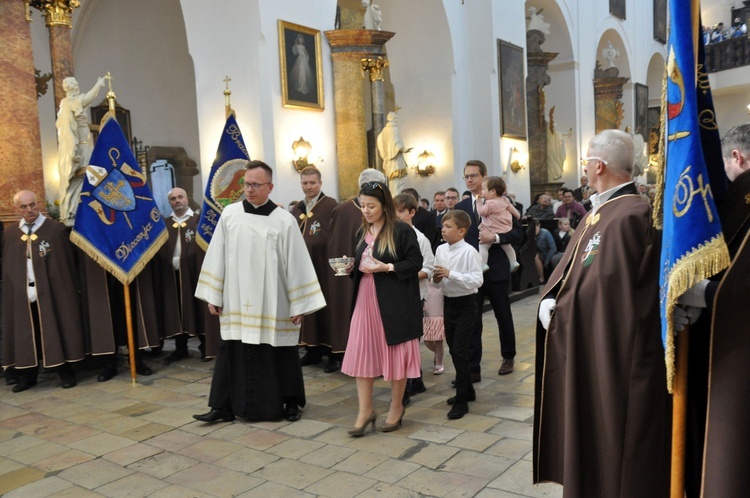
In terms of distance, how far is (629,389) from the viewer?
2.64m

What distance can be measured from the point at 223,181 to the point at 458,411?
328 cm

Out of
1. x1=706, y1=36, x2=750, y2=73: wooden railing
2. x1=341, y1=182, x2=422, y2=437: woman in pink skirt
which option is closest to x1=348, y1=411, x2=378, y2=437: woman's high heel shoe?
x1=341, y1=182, x2=422, y2=437: woman in pink skirt

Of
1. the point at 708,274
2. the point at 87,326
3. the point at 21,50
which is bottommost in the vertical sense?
the point at 87,326

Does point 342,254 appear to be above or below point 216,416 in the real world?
above

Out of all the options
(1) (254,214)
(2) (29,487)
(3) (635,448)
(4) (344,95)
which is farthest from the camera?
(4) (344,95)

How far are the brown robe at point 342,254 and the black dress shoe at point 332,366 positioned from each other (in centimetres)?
23

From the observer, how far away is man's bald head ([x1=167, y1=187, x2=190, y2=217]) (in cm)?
704

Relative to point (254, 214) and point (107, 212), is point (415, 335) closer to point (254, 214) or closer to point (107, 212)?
point (254, 214)

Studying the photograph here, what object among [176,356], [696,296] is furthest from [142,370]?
[696,296]

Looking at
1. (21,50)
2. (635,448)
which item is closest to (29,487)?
(635,448)

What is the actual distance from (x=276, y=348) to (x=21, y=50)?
4938mm

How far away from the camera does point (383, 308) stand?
4.41 m

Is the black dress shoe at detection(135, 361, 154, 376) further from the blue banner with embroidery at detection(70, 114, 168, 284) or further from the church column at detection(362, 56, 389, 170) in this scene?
the church column at detection(362, 56, 389, 170)

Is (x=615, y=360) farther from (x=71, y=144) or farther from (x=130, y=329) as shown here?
(x=71, y=144)
